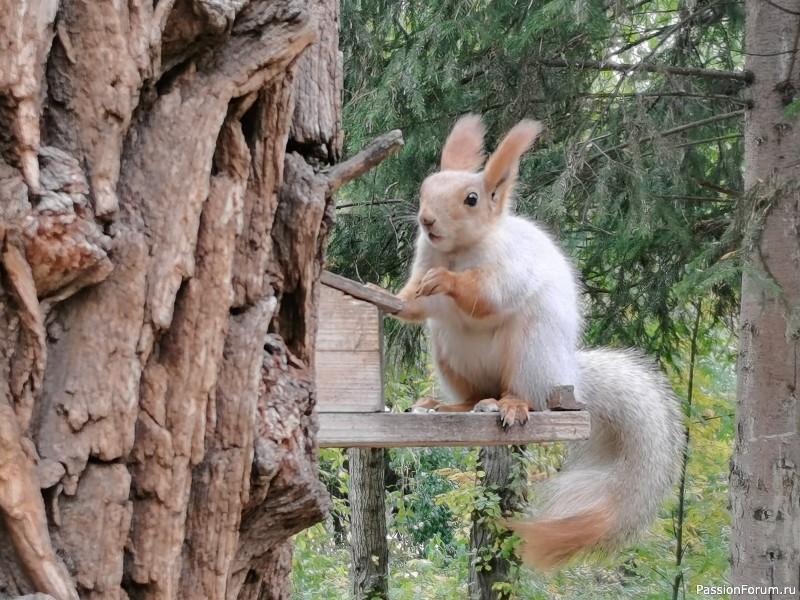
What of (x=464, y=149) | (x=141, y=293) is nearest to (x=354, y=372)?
(x=464, y=149)

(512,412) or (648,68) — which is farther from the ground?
(648,68)

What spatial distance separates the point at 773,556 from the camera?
4176 mm

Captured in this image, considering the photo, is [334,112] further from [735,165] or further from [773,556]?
[735,165]

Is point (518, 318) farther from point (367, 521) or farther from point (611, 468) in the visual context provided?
point (367, 521)

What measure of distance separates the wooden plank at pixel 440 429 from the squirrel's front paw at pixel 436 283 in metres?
0.49

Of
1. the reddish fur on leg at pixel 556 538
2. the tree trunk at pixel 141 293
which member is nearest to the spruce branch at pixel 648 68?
the reddish fur on leg at pixel 556 538

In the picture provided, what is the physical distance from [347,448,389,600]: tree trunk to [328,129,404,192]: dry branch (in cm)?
540

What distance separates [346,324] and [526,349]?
1.00 metres

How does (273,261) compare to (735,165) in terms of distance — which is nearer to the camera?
(273,261)

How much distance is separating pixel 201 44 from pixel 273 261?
37 cm

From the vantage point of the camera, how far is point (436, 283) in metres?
3.23

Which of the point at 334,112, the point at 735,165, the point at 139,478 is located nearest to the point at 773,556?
the point at 735,165

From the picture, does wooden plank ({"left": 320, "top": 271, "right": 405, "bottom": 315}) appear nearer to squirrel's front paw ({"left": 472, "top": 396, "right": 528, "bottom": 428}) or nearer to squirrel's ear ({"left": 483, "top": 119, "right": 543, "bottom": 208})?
squirrel's front paw ({"left": 472, "top": 396, "right": 528, "bottom": 428})

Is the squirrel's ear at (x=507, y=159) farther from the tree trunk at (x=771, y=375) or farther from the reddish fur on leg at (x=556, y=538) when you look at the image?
the tree trunk at (x=771, y=375)
